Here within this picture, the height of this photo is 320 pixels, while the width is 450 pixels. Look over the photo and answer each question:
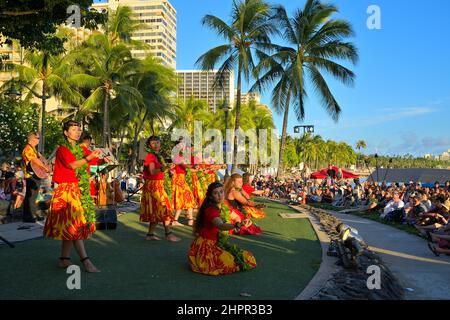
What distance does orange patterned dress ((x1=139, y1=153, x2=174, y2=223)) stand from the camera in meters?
7.50

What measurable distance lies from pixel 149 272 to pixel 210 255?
79cm

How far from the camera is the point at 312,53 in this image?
77.9 ft

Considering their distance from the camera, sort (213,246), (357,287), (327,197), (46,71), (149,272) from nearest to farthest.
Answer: (357,287) < (149,272) < (213,246) < (327,197) < (46,71)

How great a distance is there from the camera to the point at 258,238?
27.9ft

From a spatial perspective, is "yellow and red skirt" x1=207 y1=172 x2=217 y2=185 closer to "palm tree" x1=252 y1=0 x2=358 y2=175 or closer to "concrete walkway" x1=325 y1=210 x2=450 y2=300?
"concrete walkway" x1=325 y1=210 x2=450 y2=300

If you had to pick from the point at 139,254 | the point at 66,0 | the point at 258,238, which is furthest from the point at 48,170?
the point at 258,238

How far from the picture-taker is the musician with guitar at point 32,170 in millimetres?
7042

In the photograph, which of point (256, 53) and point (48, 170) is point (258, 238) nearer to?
point (48, 170)

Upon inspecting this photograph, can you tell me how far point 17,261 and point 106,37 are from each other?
27.0 m

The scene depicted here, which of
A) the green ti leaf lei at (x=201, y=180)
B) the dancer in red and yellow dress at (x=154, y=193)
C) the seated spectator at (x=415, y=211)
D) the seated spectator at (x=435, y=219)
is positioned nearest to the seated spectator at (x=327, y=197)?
the seated spectator at (x=415, y=211)

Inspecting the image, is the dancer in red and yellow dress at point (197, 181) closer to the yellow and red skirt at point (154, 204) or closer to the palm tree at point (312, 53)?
the yellow and red skirt at point (154, 204)

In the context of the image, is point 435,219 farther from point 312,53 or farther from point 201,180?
point 312,53

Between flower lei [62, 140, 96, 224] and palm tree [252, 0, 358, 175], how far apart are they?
59.8ft

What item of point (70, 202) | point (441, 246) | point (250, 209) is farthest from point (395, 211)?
point (70, 202)
